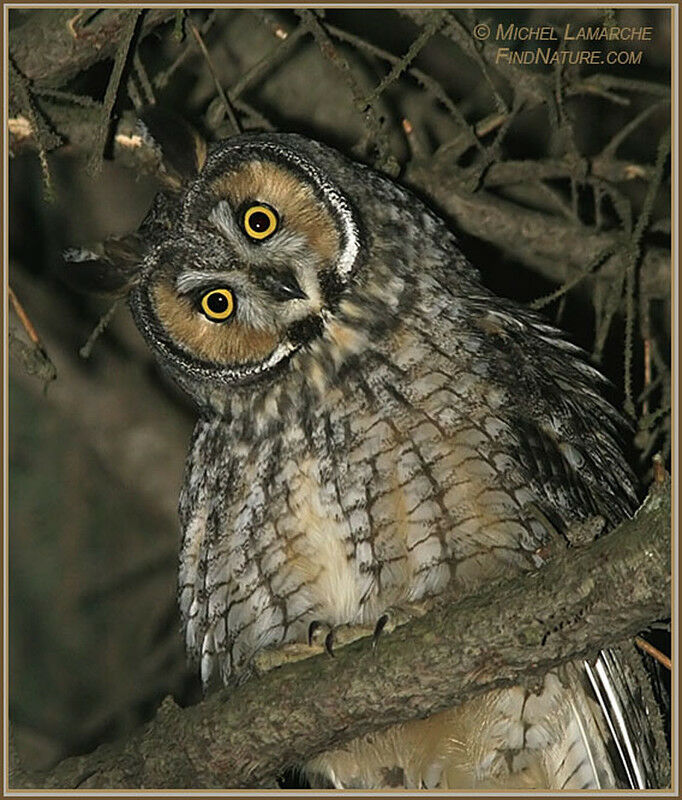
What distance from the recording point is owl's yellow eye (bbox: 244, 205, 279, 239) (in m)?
2.68

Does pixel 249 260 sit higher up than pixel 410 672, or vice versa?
pixel 249 260

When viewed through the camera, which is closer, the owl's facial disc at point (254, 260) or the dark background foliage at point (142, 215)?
the owl's facial disc at point (254, 260)

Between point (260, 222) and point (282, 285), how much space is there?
0.17 metres

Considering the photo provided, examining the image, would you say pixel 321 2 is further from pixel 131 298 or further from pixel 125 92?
pixel 131 298

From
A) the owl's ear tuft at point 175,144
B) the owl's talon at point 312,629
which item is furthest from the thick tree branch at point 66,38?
the owl's talon at point 312,629

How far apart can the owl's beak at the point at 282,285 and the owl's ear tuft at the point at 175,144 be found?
53cm

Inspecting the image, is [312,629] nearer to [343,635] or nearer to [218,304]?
[343,635]

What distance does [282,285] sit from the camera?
103 inches

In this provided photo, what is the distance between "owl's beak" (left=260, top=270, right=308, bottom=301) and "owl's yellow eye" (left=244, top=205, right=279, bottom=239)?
0.10 m

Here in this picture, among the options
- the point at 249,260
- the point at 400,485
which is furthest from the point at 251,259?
the point at 400,485

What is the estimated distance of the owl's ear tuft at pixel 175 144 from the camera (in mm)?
3020

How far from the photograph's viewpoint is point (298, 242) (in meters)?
2.68

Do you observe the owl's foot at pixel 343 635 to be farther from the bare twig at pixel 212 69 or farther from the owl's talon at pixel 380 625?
the bare twig at pixel 212 69

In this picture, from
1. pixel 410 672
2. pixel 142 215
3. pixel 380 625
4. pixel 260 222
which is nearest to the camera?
pixel 410 672
